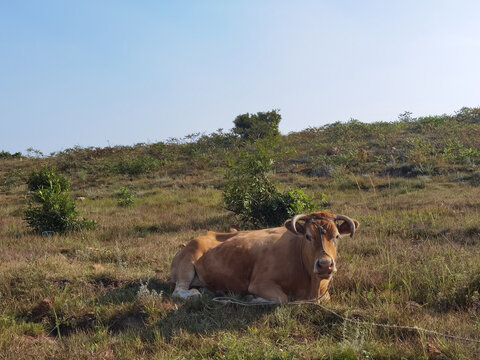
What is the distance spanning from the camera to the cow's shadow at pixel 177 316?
13.8ft

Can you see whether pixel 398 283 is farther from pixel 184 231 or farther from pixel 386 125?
pixel 386 125

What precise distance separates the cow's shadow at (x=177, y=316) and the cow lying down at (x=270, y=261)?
31 cm

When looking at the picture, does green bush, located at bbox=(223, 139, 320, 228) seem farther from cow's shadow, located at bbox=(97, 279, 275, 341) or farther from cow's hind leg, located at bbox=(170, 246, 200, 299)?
cow's shadow, located at bbox=(97, 279, 275, 341)

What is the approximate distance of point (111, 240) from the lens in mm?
9070

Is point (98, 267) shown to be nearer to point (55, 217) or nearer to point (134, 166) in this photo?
point (55, 217)

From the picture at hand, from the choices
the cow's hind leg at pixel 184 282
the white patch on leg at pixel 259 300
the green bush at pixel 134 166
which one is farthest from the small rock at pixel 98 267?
the green bush at pixel 134 166

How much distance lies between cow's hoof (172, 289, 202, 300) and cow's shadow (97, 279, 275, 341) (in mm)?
91

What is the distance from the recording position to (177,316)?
14.8 ft

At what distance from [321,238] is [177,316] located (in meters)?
1.78

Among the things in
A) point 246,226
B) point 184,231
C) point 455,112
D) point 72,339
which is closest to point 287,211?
point 246,226

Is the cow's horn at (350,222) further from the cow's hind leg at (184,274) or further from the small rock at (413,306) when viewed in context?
the cow's hind leg at (184,274)

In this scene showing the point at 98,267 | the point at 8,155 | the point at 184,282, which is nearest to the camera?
the point at 184,282

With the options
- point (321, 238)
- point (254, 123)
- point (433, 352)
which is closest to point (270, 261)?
point (321, 238)

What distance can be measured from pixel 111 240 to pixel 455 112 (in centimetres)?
2962
